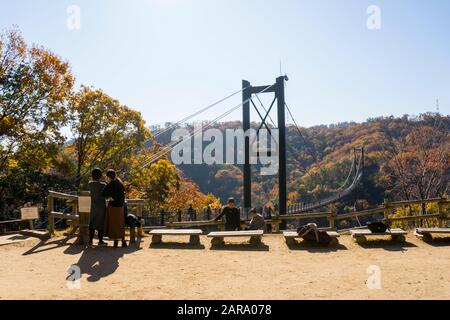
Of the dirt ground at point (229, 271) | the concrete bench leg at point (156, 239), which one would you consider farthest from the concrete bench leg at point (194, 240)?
the concrete bench leg at point (156, 239)

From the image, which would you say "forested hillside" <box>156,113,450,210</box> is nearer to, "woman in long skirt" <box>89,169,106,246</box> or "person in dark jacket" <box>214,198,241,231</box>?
"person in dark jacket" <box>214,198,241,231</box>

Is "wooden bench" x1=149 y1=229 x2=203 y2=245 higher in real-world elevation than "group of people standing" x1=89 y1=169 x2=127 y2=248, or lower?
lower

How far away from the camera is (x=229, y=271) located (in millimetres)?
5508

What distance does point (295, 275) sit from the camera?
5.21m

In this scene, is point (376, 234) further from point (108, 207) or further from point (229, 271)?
point (108, 207)

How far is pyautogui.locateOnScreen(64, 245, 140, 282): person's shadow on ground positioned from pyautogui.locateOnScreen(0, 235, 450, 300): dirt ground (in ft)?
0.04

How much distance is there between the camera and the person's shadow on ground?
5.31 meters

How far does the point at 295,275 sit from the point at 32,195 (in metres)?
15.2

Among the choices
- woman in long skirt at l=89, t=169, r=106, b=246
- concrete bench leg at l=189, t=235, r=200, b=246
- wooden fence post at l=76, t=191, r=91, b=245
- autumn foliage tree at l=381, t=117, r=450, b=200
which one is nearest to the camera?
woman in long skirt at l=89, t=169, r=106, b=246

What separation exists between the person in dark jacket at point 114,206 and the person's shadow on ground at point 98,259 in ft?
1.04

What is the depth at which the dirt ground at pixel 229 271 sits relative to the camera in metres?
4.29

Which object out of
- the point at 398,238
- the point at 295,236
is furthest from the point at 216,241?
the point at 398,238

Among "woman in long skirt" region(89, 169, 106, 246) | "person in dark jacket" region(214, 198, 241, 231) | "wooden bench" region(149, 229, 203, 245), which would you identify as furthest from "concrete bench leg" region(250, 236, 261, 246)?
"woman in long skirt" region(89, 169, 106, 246)
